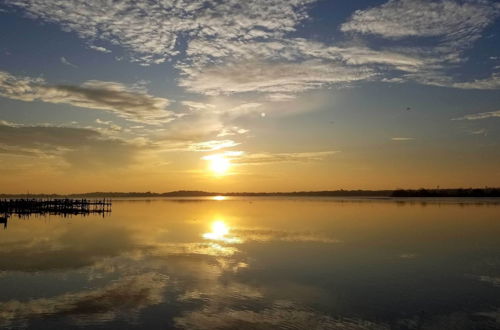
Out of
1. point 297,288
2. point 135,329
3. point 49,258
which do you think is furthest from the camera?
point 49,258

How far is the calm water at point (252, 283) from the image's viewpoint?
1478 cm

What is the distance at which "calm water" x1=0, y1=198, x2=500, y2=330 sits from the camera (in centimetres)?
1478

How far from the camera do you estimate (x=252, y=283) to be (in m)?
20.4

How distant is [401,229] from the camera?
148ft

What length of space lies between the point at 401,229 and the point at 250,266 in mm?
26083

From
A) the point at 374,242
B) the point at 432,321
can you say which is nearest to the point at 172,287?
the point at 432,321

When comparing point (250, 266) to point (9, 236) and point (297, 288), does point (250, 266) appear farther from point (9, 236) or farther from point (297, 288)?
point (9, 236)

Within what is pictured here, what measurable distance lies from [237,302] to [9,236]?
31.6m

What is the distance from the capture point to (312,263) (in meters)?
25.5

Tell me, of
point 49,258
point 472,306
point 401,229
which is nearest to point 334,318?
point 472,306

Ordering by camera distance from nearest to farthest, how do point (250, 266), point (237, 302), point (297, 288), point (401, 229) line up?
point (237, 302), point (297, 288), point (250, 266), point (401, 229)

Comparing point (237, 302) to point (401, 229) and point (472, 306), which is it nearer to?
point (472, 306)

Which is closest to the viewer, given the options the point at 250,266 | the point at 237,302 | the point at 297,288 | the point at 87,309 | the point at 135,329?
the point at 135,329

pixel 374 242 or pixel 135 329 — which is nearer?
pixel 135 329
